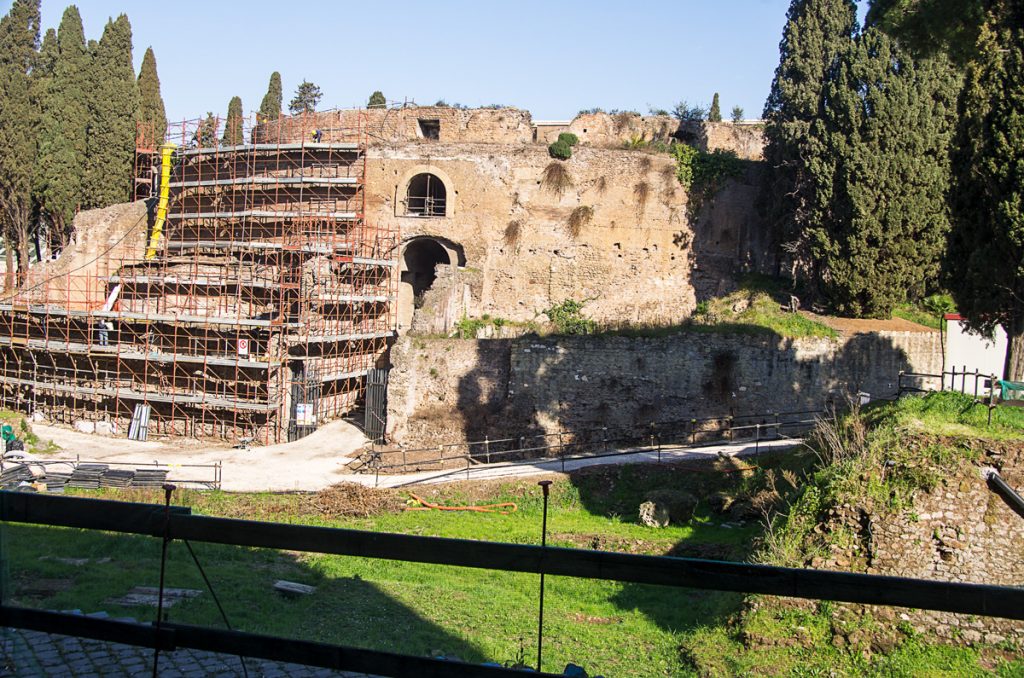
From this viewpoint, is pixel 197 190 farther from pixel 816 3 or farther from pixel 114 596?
pixel 114 596

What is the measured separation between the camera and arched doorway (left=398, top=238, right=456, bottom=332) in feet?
95.1

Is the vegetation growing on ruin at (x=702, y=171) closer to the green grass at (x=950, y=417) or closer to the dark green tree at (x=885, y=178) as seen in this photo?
the dark green tree at (x=885, y=178)

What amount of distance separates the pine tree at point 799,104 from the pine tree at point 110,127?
2457 centimetres

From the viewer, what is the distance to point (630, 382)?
21.3 meters

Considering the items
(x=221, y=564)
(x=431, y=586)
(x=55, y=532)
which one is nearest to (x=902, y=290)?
(x=431, y=586)

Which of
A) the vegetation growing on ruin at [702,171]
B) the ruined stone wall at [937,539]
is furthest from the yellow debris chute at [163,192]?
the ruined stone wall at [937,539]

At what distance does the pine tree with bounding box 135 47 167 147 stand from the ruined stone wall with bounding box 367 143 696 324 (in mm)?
14821

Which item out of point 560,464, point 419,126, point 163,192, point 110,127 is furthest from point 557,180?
point 110,127

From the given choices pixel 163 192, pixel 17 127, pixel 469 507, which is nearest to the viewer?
pixel 469 507

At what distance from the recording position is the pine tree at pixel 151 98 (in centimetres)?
3619

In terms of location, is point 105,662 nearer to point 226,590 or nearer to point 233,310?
point 226,590

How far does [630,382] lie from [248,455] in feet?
31.7

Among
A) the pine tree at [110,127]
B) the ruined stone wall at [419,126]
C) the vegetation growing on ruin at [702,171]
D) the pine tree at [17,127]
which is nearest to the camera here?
the vegetation growing on ruin at [702,171]

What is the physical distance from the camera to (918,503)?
1027 centimetres
